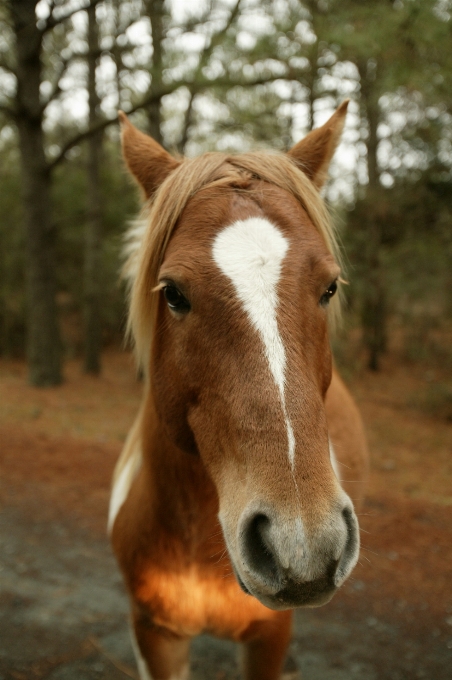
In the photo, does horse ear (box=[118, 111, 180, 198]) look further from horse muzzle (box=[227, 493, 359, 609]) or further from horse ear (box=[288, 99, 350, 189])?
horse muzzle (box=[227, 493, 359, 609])

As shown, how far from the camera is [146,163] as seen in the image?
2209mm

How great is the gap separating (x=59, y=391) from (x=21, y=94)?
556 cm

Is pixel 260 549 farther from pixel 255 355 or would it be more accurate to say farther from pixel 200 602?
pixel 200 602

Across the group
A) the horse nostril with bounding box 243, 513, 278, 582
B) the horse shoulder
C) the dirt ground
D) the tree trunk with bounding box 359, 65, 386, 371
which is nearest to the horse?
the horse nostril with bounding box 243, 513, 278, 582

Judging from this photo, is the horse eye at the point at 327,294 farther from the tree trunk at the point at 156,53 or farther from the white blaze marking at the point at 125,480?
the tree trunk at the point at 156,53

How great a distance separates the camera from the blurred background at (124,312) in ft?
11.9

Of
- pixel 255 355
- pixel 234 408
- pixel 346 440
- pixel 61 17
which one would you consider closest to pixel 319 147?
pixel 255 355

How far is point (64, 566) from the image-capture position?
Result: 4332mm

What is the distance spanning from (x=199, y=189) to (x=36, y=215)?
344 inches

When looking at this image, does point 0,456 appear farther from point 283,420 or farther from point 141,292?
point 283,420

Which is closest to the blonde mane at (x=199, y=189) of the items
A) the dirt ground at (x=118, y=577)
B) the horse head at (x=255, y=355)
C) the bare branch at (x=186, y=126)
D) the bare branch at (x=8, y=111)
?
the horse head at (x=255, y=355)

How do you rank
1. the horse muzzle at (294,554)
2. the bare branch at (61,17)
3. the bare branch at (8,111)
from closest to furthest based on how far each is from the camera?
the horse muzzle at (294,554) < the bare branch at (61,17) < the bare branch at (8,111)

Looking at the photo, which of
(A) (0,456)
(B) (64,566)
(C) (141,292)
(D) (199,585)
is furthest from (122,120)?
(A) (0,456)

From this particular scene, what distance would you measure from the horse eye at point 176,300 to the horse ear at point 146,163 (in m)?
0.72
